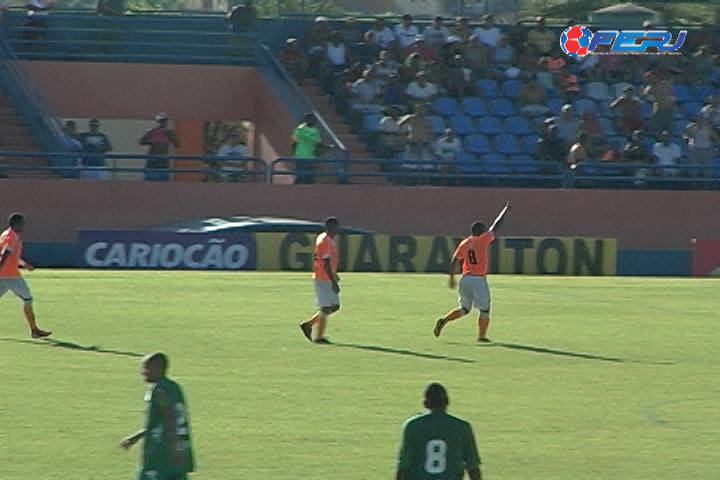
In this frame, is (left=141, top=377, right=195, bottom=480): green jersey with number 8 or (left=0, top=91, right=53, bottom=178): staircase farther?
(left=0, top=91, right=53, bottom=178): staircase

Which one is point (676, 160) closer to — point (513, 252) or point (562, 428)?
point (513, 252)

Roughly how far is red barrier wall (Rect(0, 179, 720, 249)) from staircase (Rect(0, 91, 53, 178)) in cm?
115

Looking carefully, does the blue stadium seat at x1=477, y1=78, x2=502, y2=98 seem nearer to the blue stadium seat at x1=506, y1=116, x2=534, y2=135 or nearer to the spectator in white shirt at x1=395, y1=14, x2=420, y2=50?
the blue stadium seat at x1=506, y1=116, x2=534, y2=135

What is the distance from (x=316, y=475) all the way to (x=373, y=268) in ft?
68.5

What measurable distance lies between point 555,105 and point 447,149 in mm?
3934

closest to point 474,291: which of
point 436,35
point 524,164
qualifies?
point 524,164

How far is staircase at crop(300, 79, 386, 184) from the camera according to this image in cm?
3759

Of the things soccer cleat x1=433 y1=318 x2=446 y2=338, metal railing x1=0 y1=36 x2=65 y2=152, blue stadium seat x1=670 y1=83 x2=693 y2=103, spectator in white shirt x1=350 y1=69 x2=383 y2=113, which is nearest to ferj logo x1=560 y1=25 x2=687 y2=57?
blue stadium seat x1=670 y1=83 x2=693 y2=103

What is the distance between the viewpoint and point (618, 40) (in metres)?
42.1

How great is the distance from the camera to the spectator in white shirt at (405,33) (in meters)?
39.4

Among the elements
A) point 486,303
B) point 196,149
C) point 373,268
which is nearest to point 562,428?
point 486,303

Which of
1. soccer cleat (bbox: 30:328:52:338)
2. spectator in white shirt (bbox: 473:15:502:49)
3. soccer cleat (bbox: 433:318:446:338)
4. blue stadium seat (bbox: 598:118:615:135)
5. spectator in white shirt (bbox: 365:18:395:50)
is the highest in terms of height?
spectator in white shirt (bbox: 473:15:502:49)

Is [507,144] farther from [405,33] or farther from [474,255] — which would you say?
[474,255]

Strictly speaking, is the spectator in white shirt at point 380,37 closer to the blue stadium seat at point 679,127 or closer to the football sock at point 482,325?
the blue stadium seat at point 679,127
